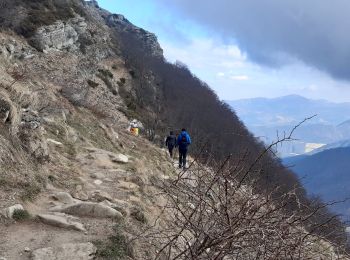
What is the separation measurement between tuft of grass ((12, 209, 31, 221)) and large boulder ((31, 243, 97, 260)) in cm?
141

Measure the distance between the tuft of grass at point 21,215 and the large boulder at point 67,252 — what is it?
1.41m

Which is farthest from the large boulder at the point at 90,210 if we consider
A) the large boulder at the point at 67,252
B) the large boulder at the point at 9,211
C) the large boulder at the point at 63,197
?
the large boulder at the point at 67,252

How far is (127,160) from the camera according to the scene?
1736 cm

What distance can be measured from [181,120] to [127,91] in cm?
3126

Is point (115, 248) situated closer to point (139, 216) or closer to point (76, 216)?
point (76, 216)

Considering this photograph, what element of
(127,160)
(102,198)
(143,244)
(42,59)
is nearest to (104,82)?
(42,59)

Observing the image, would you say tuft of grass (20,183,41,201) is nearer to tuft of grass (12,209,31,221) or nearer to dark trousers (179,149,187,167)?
tuft of grass (12,209,31,221)

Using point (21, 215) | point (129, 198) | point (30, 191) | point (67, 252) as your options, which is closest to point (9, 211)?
point (21, 215)

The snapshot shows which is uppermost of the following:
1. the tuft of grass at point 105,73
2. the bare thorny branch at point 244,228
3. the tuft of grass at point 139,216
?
the tuft of grass at point 105,73

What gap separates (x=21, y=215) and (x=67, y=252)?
1767mm

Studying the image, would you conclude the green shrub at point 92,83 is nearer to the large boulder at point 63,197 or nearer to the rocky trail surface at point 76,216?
the rocky trail surface at point 76,216

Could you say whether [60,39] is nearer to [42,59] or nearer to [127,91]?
[42,59]

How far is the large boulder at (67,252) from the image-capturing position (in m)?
7.22

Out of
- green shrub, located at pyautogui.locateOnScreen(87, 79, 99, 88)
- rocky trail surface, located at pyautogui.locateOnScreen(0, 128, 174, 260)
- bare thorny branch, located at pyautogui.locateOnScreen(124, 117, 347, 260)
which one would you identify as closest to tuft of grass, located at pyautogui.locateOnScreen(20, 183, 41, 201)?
rocky trail surface, located at pyautogui.locateOnScreen(0, 128, 174, 260)
